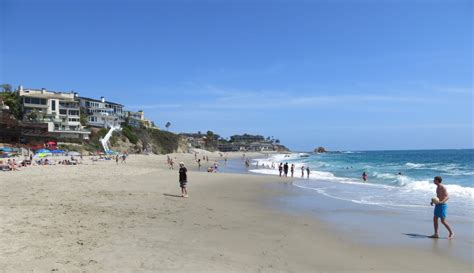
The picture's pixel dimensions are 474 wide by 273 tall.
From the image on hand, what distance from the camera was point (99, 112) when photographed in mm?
89000

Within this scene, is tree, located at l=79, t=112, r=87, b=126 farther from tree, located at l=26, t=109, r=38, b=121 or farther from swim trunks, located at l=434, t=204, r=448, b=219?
swim trunks, located at l=434, t=204, r=448, b=219

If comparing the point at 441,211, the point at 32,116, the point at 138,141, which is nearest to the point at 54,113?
the point at 32,116

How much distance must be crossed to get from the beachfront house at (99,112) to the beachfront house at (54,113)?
8.02 meters

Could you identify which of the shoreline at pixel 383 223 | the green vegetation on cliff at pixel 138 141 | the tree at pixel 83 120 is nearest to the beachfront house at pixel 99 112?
the tree at pixel 83 120

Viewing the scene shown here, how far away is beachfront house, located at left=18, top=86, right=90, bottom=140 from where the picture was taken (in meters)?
68.4

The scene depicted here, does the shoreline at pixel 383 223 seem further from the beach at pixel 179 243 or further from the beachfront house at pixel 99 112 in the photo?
the beachfront house at pixel 99 112

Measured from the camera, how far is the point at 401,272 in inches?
279

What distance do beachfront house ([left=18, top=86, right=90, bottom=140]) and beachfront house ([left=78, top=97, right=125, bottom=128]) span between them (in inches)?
316

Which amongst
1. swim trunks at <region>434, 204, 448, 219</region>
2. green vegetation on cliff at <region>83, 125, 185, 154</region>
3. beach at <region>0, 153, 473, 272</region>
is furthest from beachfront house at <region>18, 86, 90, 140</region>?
swim trunks at <region>434, 204, 448, 219</region>

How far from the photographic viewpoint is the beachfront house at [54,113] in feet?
225

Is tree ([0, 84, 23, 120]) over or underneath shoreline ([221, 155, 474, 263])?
over

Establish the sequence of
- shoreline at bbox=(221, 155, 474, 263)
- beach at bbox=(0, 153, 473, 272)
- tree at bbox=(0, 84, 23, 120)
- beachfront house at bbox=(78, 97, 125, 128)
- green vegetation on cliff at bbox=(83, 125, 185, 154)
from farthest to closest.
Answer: beachfront house at bbox=(78, 97, 125, 128) < green vegetation on cliff at bbox=(83, 125, 185, 154) < tree at bbox=(0, 84, 23, 120) < shoreline at bbox=(221, 155, 474, 263) < beach at bbox=(0, 153, 473, 272)

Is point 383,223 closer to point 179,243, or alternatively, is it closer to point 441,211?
point 441,211

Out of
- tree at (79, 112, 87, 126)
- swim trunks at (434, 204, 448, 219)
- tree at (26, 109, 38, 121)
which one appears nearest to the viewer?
swim trunks at (434, 204, 448, 219)
